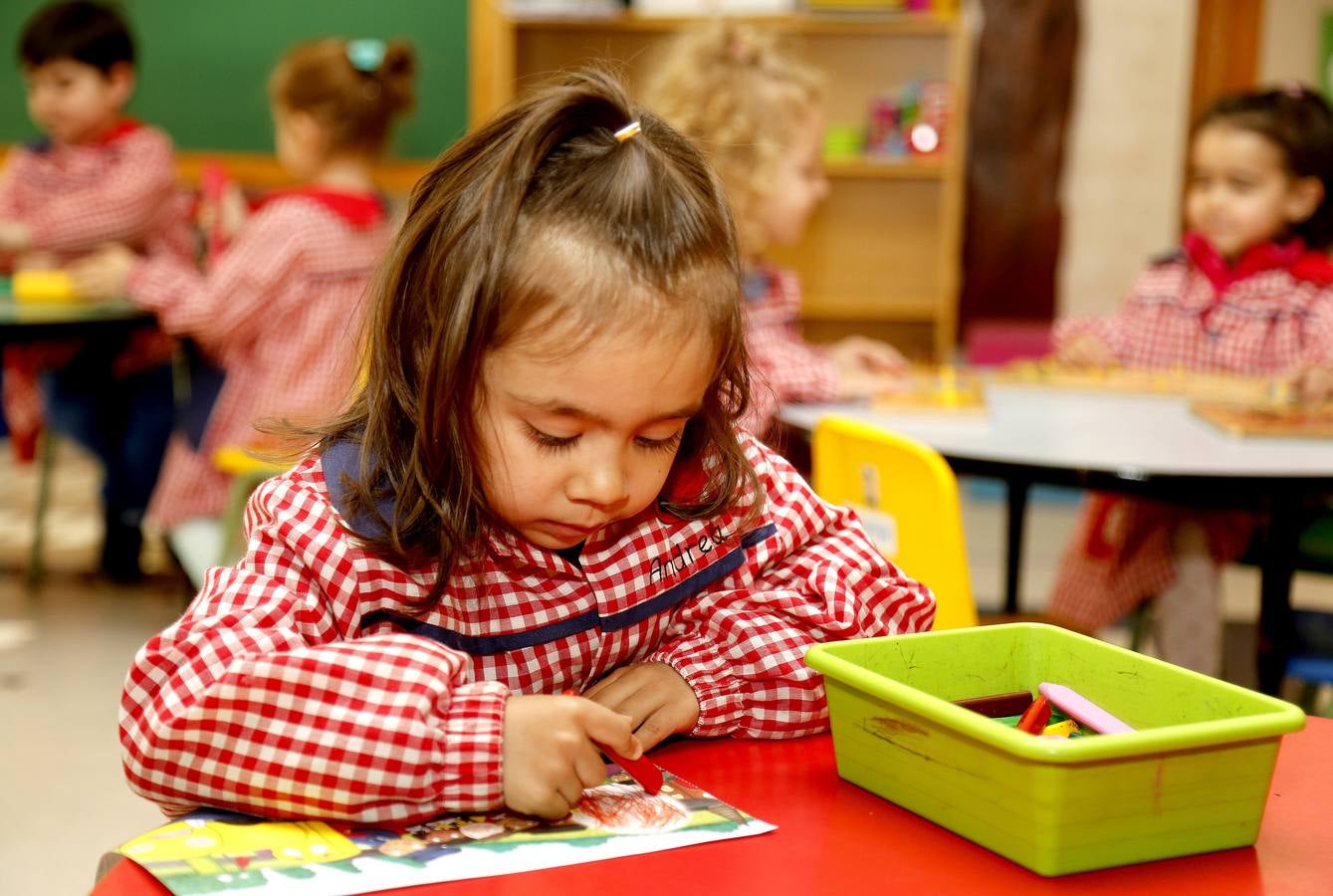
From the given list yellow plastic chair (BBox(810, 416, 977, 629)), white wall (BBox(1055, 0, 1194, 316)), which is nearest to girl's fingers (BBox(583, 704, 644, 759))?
yellow plastic chair (BBox(810, 416, 977, 629))

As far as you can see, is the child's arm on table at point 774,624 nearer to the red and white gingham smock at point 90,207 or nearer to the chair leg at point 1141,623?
the chair leg at point 1141,623

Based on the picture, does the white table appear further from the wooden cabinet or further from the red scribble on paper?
the wooden cabinet

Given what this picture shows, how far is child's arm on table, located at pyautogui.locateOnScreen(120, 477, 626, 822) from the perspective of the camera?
2.49 feet

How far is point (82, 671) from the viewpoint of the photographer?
3.08m

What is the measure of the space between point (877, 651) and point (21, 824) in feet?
6.30

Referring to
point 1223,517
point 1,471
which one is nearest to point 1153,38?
point 1223,517

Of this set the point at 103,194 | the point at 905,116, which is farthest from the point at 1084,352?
the point at 103,194

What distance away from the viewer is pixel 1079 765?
680 millimetres

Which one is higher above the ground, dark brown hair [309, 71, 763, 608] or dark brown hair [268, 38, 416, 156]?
dark brown hair [268, 38, 416, 156]

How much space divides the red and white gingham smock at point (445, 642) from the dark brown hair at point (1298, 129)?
2211 mm

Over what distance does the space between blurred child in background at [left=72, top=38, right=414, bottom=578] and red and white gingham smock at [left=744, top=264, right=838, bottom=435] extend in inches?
36.4

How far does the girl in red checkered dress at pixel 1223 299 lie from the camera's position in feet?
8.84

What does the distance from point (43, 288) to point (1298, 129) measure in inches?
102

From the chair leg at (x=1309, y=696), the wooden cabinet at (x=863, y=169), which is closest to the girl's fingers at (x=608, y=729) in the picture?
the chair leg at (x=1309, y=696)
